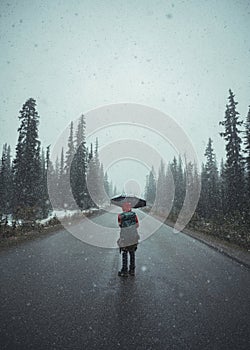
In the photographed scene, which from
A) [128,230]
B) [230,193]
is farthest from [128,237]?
[230,193]

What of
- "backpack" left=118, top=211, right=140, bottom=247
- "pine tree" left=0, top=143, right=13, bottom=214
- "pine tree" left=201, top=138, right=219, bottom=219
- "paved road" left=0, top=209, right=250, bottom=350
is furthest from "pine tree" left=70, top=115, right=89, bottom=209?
"backpack" left=118, top=211, right=140, bottom=247

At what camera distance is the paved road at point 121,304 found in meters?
3.53

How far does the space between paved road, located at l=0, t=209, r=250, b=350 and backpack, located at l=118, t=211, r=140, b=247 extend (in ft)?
3.28

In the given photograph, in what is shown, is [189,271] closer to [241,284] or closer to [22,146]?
[241,284]

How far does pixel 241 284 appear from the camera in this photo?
243 inches

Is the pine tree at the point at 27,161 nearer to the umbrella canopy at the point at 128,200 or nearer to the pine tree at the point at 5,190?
the pine tree at the point at 5,190

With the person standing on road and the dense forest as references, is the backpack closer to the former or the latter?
the person standing on road

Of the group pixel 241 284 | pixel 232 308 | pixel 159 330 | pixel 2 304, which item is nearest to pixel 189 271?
pixel 241 284

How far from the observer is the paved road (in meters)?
3.53

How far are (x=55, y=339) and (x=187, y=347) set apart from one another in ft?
6.48

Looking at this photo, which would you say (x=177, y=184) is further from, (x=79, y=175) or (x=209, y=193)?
(x=79, y=175)

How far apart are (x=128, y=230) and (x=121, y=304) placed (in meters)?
2.67

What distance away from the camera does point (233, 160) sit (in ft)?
86.5

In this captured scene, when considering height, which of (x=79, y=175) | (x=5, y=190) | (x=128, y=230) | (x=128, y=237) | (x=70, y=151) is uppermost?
(x=70, y=151)
